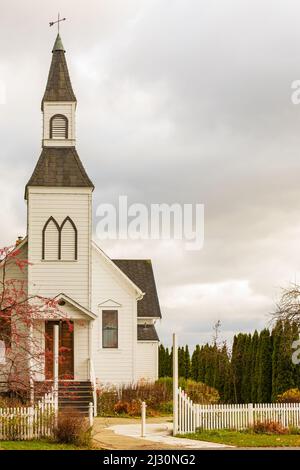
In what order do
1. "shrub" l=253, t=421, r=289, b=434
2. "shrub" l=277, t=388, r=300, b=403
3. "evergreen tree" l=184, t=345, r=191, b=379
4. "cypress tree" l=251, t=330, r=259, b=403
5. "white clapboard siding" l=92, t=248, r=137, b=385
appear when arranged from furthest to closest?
"evergreen tree" l=184, t=345, r=191, b=379, "white clapboard siding" l=92, t=248, r=137, b=385, "cypress tree" l=251, t=330, r=259, b=403, "shrub" l=277, t=388, r=300, b=403, "shrub" l=253, t=421, r=289, b=434

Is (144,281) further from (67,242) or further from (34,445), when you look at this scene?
(34,445)

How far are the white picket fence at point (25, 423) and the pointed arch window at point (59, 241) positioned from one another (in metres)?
12.7

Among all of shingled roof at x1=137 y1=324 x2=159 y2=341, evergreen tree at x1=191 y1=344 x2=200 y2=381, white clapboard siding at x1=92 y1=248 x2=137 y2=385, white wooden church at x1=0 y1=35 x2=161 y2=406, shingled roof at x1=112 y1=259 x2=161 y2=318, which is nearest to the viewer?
white wooden church at x1=0 y1=35 x2=161 y2=406

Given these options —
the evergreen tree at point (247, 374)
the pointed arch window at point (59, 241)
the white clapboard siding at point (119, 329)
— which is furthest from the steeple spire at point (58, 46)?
the evergreen tree at point (247, 374)

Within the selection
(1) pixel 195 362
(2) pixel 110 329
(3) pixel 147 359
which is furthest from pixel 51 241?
(1) pixel 195 362

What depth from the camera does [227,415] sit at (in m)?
27.6

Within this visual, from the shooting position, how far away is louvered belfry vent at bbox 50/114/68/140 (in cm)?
3884

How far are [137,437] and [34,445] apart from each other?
361 centimetres

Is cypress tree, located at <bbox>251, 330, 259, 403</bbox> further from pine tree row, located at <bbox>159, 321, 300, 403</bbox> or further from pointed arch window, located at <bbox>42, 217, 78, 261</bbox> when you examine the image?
pointed arch window, located at <bbox>42, 217, 78, 261</bbox>

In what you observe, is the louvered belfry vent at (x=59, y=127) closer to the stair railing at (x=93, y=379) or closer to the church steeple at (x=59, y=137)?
the church steeple at (x=59, y=137)

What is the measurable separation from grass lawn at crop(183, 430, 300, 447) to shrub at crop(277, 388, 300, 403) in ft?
17.6

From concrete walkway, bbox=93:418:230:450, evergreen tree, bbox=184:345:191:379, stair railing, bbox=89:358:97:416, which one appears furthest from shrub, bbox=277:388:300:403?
evergreen tree, bbox=184:345:191:379
